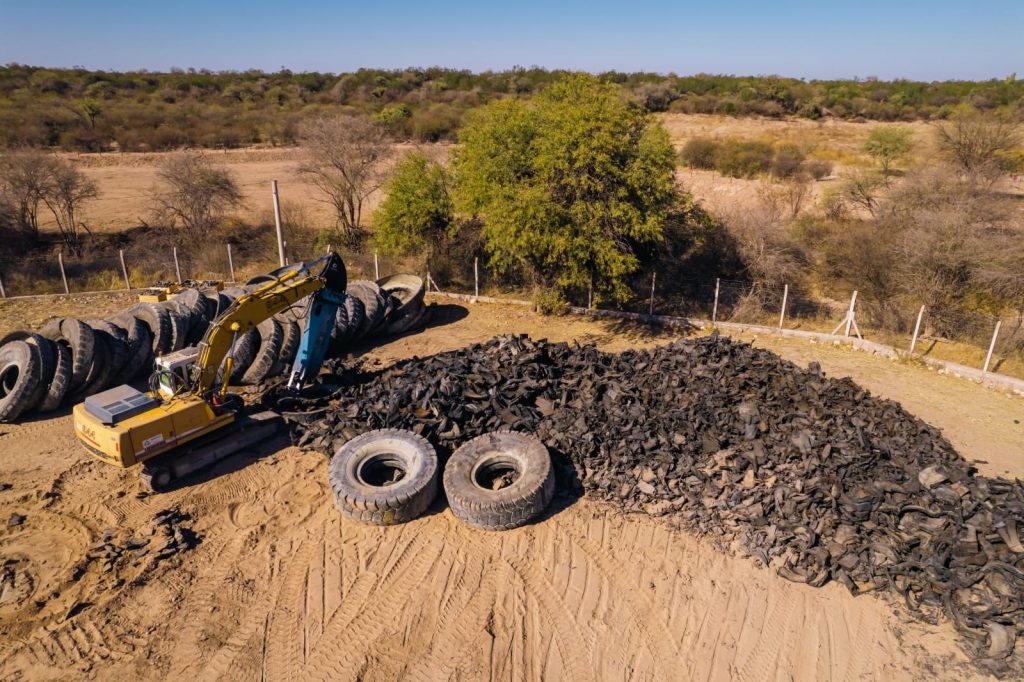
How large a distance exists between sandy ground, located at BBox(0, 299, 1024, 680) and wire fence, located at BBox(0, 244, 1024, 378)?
10.6 metres

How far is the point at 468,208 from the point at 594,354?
8006 mm

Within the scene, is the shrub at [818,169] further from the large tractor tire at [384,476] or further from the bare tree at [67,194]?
the bare tree at [67,194]

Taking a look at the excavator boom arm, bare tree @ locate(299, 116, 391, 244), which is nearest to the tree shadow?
the excavator boom arm

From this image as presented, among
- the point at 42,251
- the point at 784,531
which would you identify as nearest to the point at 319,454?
the point at 784,531

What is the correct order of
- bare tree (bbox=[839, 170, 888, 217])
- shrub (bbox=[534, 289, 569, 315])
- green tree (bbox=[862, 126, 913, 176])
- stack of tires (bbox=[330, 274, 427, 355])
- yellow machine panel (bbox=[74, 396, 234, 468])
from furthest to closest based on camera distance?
green tree (bbox=[862, 126, 913, 176]) → bare tree (bbox=[839, 170, 888, 217]) → shrub (bbox=[534, 289, 569, 315]) → stack of tires (bbox=[330, 274, 427, 355]) → yellow machine panel (bbox=[74, 396, 234, 468])

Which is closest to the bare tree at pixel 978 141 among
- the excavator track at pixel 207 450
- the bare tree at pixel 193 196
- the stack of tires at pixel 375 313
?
the stack of tires at pixel 375 313

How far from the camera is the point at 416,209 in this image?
2127 cm

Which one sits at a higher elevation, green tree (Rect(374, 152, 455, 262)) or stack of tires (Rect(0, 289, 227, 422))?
green tree (Rect(374, 152, 455, 262))

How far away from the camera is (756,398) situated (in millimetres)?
11453

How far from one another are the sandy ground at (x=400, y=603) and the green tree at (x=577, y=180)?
9346 millimetres

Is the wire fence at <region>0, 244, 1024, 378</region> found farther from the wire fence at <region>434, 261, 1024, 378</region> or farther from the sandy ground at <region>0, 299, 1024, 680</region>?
the sandy ground at <region>0, 299, 1024, 680</region>

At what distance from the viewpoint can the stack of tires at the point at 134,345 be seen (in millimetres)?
12445

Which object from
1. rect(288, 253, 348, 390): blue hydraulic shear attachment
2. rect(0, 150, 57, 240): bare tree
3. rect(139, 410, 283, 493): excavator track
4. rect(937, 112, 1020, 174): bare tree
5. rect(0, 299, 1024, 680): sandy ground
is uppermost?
rect(937, 112, 1020, 174): bare tree

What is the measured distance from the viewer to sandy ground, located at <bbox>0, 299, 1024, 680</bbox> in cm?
724
